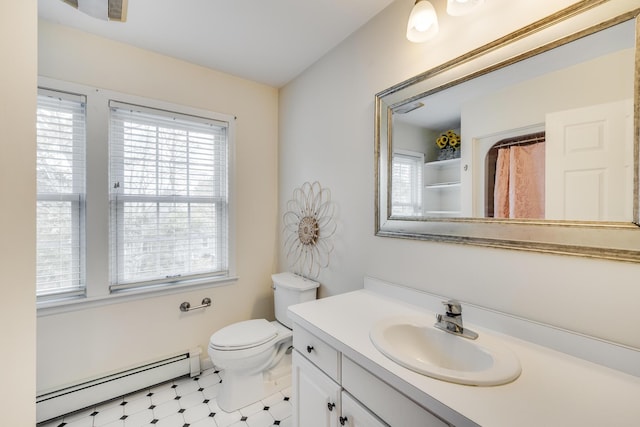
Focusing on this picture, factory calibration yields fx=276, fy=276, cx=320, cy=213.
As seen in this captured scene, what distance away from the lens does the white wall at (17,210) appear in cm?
88

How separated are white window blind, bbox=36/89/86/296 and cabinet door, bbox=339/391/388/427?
1.82 metres

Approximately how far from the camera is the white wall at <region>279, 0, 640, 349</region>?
0.90 metres

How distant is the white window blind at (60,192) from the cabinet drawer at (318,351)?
1.54 m

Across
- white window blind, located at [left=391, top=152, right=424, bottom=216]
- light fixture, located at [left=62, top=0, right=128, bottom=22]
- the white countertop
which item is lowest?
the white countertop

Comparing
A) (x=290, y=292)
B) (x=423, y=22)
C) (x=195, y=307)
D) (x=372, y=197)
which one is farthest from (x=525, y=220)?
(x=195, y=307)

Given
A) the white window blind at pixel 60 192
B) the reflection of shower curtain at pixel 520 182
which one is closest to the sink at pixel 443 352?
the reflection of shower curtain at pixel 520 182

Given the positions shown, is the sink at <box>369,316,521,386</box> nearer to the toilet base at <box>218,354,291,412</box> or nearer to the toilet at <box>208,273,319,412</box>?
the toilet at <box>208,273,319,412</box>

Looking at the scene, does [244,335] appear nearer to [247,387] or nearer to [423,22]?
[247,387]

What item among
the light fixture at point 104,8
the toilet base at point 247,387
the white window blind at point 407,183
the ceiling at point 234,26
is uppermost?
the ceiling at point 234,26

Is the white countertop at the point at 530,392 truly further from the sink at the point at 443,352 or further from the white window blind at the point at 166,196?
the white window blind at the point at 166,196

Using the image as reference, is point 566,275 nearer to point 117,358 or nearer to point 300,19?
point 300,19

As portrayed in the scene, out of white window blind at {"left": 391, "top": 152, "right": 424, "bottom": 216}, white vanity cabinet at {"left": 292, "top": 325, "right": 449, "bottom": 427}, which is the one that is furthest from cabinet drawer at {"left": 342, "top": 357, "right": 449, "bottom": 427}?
white window blind at {"left": 391, "top": 152, "right": 424, "bottom": 216}

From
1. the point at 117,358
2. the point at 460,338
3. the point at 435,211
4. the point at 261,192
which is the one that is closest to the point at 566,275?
the point at 460,338

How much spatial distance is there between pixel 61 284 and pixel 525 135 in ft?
8.52
